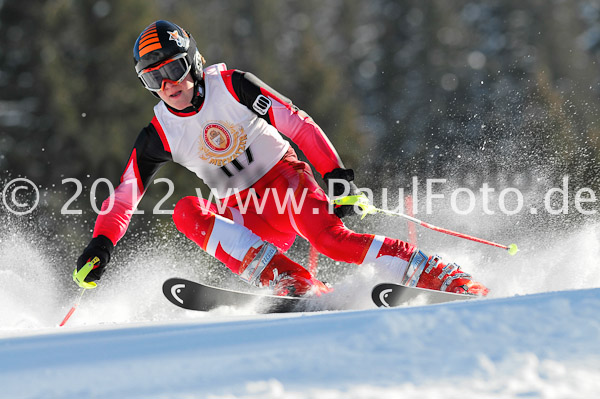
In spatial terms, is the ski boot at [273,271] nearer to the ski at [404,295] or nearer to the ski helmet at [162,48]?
the ski at [404,295]

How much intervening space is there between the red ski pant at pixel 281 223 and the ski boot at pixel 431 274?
0.15 ft

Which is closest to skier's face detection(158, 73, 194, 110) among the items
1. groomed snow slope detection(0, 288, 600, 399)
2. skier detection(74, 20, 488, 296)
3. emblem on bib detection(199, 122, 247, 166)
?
skier detection(74, 20, 488, 296)

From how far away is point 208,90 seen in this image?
3689mm

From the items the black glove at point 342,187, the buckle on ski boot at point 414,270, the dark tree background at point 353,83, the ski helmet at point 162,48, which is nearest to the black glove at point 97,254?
the ski helmet at point 162,48

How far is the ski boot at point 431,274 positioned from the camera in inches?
129

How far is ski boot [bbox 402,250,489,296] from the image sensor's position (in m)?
3.27

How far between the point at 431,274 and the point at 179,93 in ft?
5.15

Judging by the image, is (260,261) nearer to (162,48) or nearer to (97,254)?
(97,254)

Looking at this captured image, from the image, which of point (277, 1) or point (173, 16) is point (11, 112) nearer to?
point (173, 16)

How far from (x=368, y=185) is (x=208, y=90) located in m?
9.04

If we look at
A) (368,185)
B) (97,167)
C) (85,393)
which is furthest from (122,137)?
(85,393)

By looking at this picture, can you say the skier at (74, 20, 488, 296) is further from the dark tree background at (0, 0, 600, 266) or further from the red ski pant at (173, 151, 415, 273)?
the dark tree background at (0, 0, 600, 266)

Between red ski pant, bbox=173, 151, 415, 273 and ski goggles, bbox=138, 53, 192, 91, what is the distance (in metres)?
0.64

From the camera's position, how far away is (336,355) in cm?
175
